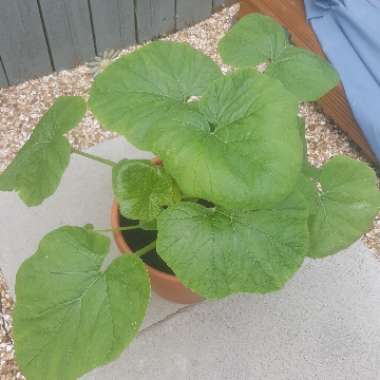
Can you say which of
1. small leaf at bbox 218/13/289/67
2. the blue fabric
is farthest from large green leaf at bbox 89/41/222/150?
the blue fabric

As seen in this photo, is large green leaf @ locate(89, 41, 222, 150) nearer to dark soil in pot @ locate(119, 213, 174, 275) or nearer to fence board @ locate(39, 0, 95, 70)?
dark soil in pot @ locate(119, 213, 174, 275)

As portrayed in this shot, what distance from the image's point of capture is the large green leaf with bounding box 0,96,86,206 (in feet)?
3.53

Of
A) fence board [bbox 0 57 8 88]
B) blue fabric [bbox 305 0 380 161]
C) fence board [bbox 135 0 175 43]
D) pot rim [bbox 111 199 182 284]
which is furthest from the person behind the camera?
fence board [bbox 135 0 175 43]

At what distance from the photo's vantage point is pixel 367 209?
117 centimetres

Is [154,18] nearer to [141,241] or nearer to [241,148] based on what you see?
[141,241]

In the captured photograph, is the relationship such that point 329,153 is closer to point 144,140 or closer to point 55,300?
point 144,140

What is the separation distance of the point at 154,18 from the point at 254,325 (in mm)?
1301

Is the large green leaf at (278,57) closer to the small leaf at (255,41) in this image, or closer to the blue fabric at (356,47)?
the small leaf at (255,41)

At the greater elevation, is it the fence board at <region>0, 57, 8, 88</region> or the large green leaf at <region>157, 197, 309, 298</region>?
the large green leaf at <region>157, 197, 309, 298</region>

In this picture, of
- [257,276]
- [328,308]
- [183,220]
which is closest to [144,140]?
[183,220]

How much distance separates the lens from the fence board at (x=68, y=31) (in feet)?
6.27

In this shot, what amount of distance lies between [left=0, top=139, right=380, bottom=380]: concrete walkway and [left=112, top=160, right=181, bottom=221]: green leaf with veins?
0.59 metres

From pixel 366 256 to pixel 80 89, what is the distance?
1203 mm

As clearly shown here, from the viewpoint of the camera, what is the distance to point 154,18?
2188mm
